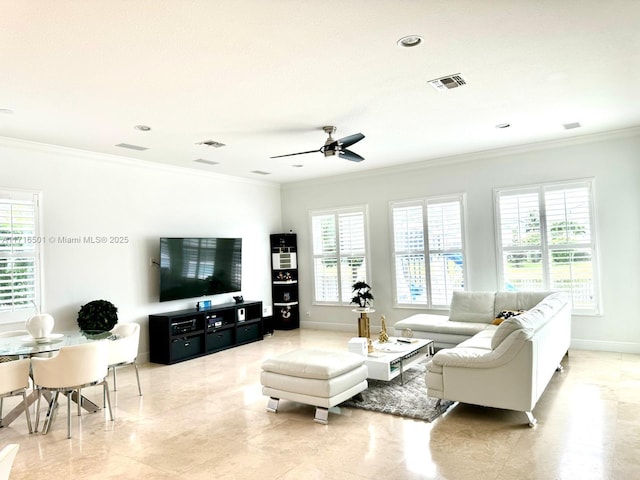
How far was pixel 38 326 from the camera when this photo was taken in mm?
4270

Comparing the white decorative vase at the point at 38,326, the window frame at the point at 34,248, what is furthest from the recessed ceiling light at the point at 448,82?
the window frame at the point at 34,248

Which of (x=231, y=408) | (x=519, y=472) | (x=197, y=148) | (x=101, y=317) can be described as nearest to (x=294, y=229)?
(x=197, y=148)

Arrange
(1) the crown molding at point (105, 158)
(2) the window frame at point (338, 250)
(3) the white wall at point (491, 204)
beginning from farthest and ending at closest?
(2) the window frame at point (338, 250) < (3) the white wall at point (491, 204) < (1) the crown molding at point (105, 158)

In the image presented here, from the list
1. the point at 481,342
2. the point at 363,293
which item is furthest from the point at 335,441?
the point at 363,293

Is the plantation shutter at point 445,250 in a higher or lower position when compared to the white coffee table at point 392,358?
higher

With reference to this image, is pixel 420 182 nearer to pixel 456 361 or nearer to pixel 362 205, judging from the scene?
pixel 362 205

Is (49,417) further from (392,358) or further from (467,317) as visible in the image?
(467,317)

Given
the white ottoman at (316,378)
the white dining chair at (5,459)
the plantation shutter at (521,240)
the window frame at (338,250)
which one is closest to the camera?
the white dining chair at (5,459)

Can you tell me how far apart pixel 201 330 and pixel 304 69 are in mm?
4598

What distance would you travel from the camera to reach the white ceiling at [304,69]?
2.76 meters

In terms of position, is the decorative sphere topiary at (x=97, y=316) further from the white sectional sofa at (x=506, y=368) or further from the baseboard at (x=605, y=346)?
the baseboard at (x=605, y=346)

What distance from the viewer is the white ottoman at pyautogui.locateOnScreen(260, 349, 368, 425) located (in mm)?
3926

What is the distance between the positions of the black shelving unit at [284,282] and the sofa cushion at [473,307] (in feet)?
11.2

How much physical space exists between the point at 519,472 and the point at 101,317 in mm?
4934
